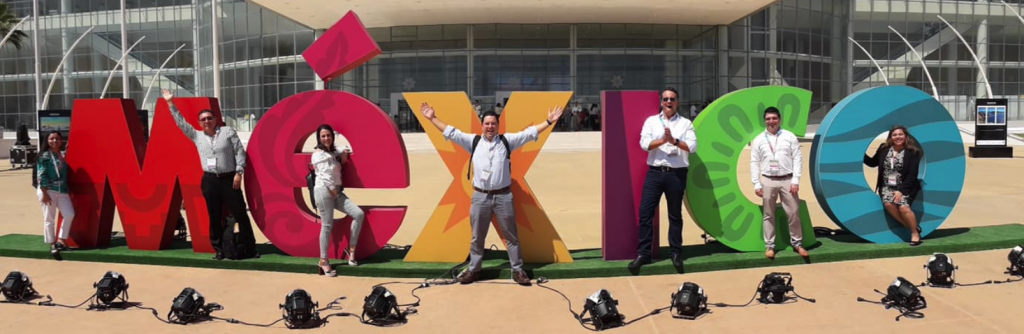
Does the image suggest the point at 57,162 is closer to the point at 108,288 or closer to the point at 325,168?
the point at 108,288

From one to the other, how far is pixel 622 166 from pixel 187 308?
417cm

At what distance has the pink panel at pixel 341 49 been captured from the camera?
25.0ft

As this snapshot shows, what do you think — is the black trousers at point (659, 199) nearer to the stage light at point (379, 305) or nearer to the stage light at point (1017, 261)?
the stage light at point (379, 305)

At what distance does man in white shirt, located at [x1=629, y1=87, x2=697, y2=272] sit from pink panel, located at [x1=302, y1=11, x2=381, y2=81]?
2.95 m

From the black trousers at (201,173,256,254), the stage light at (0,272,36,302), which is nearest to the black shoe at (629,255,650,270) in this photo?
the black trousers at (201,173,256,254)

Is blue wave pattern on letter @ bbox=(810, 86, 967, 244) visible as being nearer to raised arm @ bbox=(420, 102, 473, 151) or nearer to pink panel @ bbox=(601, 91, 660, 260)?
pink panel @ bbox=(601, 91, 660, 260)

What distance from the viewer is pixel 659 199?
721cm

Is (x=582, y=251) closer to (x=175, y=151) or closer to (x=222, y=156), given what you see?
(x=222, y=156)

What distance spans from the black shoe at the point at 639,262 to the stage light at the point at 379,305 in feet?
8.25

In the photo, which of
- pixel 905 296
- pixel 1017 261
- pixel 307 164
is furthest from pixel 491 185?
pixel 1017 261

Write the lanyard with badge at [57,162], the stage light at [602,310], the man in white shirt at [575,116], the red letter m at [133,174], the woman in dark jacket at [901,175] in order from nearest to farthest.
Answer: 1. the stage light at [602,310]
2. the woman in dark jacket at [901,175]
3. the red letter m at [133,174]
4. the lanyard with badge at [57,162]
5. the man in white shirt at [575,116]

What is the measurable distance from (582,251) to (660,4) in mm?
27462

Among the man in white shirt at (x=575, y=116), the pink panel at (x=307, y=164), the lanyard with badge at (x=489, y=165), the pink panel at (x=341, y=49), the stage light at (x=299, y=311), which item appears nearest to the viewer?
the stage light at (x=299, y=311)

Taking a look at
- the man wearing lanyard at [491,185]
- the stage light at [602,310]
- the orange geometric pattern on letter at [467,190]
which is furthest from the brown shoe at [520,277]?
the stage light at [602,310]
